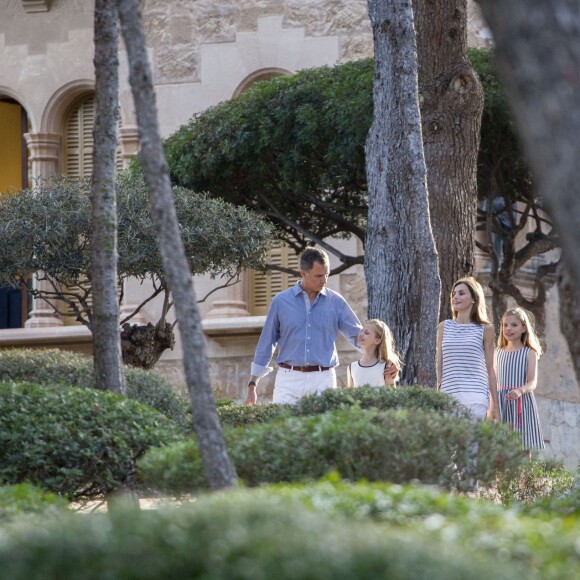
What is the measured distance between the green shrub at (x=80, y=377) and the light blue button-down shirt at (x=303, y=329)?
2.67ft

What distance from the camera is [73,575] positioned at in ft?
9.52

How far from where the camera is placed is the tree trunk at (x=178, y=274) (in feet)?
16.9

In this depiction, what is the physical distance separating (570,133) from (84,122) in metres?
15.5

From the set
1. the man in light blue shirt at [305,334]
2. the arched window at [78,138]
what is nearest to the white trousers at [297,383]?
the man in light blue shirt at [305,334]

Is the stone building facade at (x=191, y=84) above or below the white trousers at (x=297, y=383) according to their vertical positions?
above

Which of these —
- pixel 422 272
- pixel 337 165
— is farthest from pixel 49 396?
pixel 337 165

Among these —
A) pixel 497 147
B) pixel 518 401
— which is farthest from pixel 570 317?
pixel 497 147

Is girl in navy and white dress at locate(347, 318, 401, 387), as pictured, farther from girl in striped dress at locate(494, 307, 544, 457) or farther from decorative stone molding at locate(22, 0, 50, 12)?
decorative stone molding at locate(22, 0, 50, 12)

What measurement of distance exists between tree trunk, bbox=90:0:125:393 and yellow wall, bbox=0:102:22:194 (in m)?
11.2

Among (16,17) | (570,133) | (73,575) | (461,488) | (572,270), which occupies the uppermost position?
(16,17)

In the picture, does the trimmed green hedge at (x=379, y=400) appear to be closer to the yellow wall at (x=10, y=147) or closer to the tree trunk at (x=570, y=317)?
the tree trunk at (x=570, y=317)

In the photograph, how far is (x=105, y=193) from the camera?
25.5ft

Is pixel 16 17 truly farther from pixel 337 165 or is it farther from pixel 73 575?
pixel 73 575

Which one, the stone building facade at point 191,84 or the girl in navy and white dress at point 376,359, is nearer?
the girl in navy and white dress at point 376,359
